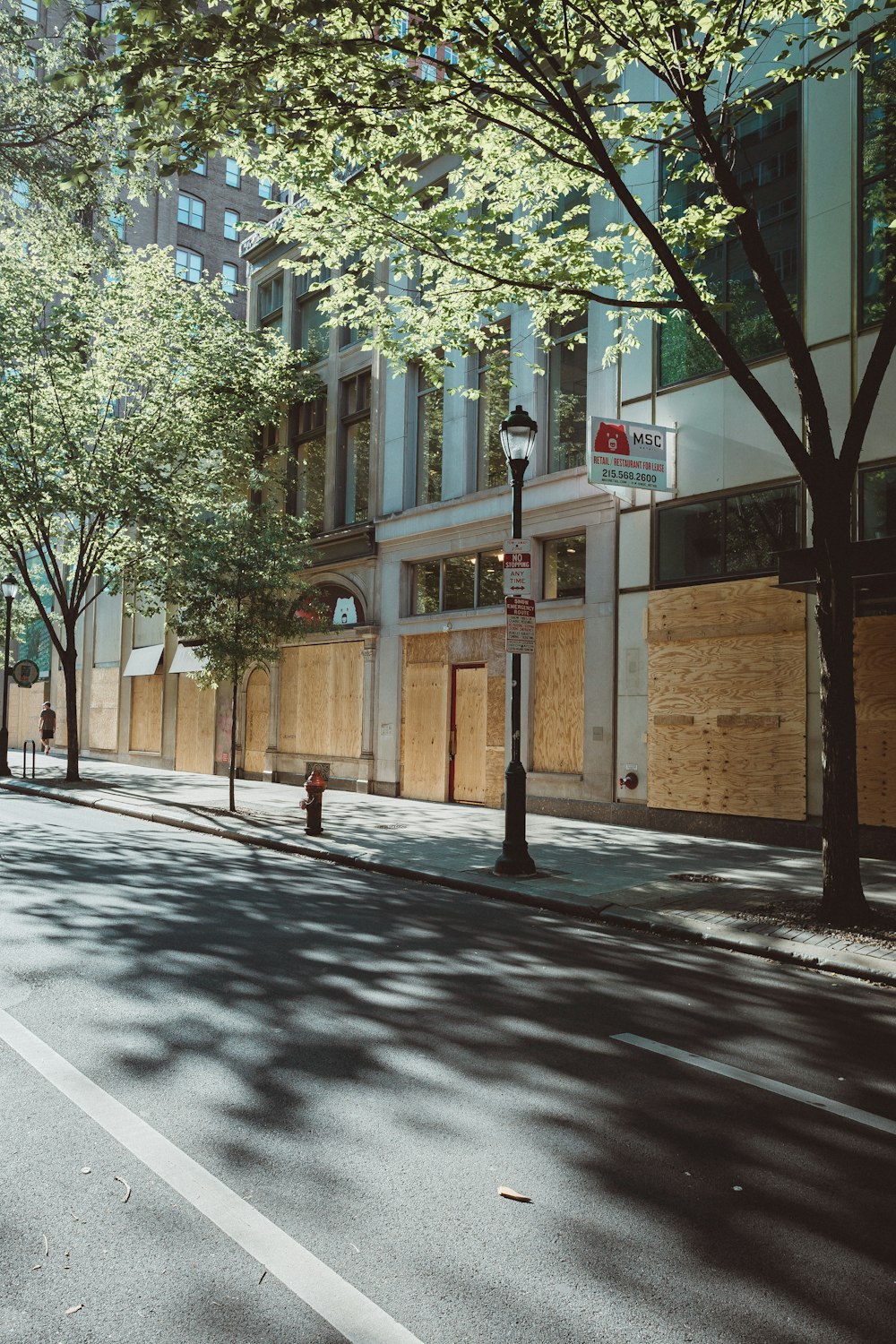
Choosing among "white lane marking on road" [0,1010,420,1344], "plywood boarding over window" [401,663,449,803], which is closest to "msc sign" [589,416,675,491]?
"plywood boarding over window" [401,663,449,803]

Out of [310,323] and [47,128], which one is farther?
[310,323]

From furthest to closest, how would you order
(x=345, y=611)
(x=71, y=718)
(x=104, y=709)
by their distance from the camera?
(x=104, y=709) → (x=345, y=611) → (x=71, y=718)

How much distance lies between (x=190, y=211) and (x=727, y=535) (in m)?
45.9

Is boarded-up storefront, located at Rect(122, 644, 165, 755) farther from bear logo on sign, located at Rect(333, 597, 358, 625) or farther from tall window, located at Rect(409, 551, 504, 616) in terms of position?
tall window, located at Rect(409, 551, 504, 616)

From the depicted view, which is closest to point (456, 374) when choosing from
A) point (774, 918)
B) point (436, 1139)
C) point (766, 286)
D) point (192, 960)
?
point (766, 286)

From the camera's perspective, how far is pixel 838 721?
27.6 feet

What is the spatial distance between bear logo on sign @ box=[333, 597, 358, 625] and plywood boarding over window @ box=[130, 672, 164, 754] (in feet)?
33.5

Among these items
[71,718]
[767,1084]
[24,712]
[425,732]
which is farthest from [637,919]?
[24,712]

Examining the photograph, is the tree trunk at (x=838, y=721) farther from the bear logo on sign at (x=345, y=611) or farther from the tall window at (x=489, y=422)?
the bear logo on sign at (x=345, y=611)

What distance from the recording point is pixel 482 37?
7996 millimetres

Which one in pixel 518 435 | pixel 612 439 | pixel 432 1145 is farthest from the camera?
pixel 612 439

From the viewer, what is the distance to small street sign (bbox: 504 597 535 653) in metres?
11.1

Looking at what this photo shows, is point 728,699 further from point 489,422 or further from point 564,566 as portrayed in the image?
point 489,422

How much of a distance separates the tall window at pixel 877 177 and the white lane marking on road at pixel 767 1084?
1113cm
